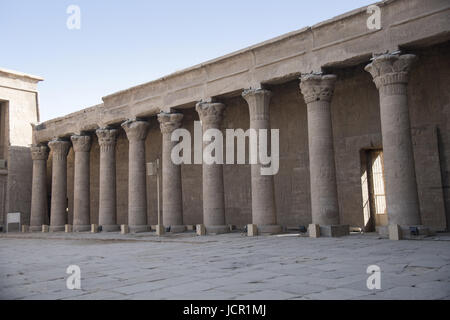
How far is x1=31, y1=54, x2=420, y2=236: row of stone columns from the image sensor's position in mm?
11865

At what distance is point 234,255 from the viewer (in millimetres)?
8719

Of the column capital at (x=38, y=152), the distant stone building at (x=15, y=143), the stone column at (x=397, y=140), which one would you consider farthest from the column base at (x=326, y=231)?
the distant stone building at (x=15, y=143)

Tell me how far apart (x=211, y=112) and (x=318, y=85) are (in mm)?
4590

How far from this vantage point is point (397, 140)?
11.9 meters

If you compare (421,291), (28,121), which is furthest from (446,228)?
(28,121)

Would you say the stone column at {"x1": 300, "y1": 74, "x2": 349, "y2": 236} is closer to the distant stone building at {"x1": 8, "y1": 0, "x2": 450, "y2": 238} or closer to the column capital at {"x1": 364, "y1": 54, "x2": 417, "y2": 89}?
the distant stone building at {"x1": 8, "y1": 0, "x2": 450, "y2": 238}

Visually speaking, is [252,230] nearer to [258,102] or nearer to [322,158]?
[322,158]

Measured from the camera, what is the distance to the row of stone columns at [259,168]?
11.9m

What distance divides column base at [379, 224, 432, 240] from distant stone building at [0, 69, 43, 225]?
72.6ft

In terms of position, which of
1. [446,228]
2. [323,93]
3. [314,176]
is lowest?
[446,228]

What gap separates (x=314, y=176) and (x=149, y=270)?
25.7ft

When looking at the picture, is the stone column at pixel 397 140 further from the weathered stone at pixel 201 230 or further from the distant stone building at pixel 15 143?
the distant stone building at pixel 15 143

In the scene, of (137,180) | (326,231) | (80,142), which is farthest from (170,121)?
(326,231)
